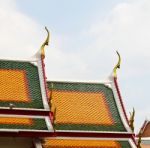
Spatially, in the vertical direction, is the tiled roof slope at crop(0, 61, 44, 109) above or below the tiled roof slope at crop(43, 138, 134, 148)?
above

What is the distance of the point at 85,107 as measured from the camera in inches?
663

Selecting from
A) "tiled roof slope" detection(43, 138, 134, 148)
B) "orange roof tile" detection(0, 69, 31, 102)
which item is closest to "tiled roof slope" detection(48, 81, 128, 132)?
"tiled roof slope" detection(43, 138, 134, 148)

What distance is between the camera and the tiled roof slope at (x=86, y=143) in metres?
14.7

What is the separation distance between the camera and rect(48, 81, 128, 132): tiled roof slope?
15.9m

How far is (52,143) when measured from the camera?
48.3ft

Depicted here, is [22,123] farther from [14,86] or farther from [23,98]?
[14,86]

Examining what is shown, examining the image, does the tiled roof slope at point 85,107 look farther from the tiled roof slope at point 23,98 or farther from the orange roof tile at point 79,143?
the tiled roof slope at point 23,98

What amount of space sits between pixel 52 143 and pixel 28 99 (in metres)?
1.77

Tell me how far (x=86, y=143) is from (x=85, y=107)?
2036mm

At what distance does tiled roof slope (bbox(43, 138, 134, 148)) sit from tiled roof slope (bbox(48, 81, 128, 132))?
1.51 ft

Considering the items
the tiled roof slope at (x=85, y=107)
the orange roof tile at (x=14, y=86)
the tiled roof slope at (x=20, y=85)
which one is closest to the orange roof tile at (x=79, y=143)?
the tiled roof slope at (x=85, y=107)

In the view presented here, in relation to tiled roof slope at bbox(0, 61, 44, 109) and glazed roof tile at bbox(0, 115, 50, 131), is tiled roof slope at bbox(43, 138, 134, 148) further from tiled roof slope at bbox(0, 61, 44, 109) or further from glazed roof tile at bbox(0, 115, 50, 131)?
tiled roof slope at bbox(0, 61, 44, 109)

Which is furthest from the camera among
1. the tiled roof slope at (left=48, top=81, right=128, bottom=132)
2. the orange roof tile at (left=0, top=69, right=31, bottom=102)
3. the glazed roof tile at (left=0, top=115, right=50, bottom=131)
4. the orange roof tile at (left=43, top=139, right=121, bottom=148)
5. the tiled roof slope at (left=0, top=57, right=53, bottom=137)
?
the tiled roof slope at (left=48, top=81, right=128, bottom=132)

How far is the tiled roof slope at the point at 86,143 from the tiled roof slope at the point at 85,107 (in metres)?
0.46
